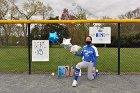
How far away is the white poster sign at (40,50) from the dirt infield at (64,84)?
1.96 feet

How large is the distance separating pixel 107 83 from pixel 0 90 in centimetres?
297

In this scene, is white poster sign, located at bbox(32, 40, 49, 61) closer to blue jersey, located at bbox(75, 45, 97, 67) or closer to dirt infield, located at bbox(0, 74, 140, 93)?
dirt infield, located at bbox(0, 74, 140, 93)

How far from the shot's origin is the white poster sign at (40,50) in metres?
9.47

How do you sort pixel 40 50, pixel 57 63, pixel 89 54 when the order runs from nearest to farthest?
pixel 89 54, pixel 40 50, pixel 57 63

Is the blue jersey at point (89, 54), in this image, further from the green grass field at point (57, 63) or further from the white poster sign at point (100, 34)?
the green grass field at point (57, 63)

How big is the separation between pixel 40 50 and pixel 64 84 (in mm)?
1886

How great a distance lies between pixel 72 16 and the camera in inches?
1932

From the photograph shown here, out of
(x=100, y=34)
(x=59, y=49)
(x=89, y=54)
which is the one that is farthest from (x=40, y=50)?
(x=59, y=49)

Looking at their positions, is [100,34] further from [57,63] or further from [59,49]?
[59,49]

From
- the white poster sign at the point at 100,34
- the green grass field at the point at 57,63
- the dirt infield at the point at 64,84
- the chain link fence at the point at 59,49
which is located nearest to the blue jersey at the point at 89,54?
the dirt infield at the point at 64,84

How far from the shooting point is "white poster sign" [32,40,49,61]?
31.1 ft

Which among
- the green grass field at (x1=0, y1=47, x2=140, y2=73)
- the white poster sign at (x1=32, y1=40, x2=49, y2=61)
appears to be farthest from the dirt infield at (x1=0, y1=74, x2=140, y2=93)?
the green grass field at (x1=0, y1=47, x2=140, y2=73)

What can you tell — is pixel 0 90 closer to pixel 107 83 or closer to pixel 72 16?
pixel 107 83

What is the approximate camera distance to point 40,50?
9492 millimetres
